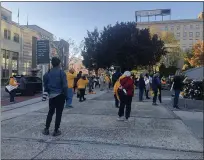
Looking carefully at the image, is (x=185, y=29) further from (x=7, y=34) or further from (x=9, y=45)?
(x=7, y=34)

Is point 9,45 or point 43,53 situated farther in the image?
point 9,45

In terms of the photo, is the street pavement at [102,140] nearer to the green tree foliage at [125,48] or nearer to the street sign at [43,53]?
the street sign at [43,53]

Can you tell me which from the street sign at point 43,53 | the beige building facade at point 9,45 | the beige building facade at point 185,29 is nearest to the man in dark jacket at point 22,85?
the street sign at point 43,53

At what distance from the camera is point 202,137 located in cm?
595

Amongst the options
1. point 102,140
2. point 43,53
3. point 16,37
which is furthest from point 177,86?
point 16,37

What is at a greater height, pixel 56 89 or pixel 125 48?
pixel 125 48

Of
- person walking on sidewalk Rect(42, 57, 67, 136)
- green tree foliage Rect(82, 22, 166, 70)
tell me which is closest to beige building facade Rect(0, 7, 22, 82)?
green tree foliage Rect(82, 22, 166, 70)

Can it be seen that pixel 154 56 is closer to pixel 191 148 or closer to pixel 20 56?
pixel 20 56

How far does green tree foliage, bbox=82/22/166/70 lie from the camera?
35.3 metres

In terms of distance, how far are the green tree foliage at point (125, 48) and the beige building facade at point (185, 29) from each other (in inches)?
2261

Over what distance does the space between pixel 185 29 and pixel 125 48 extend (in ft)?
235

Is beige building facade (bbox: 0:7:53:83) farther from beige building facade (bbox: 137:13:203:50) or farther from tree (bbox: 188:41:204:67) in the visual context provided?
beige building facade (bbox: 137:13:203:50)

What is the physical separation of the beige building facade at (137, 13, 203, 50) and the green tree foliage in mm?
57420

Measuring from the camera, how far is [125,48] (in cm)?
3528
